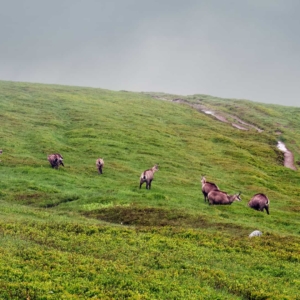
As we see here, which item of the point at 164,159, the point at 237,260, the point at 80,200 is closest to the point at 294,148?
the point at 164,159

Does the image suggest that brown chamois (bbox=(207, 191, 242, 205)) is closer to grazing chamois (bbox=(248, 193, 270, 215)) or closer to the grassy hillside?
the grassy hillside

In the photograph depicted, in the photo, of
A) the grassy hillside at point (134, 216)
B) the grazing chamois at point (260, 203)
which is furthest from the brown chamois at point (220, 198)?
the grazing chamois at point (260, 203)

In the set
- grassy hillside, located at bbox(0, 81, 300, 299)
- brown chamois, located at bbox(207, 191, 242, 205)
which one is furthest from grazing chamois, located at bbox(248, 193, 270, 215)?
brown chamois, located at bbox(207, 191, 242, 205)

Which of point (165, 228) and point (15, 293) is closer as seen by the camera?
point (15, 293)

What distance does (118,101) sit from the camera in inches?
4129

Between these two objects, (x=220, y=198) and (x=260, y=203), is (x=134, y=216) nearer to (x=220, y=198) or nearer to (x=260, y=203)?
(x=220, y=198)

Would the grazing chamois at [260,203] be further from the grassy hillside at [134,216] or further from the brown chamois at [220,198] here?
the brown chamois at [220,198]

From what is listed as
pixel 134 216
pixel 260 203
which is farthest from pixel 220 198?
pixel 134 216

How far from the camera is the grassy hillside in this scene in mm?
14367

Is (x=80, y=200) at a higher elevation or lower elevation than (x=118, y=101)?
lower

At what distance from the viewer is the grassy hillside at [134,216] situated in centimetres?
1437

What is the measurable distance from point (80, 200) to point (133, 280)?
17454 millimetres

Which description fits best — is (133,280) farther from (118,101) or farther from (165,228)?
(118,101)

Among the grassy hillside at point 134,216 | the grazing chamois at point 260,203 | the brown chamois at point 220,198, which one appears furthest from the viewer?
the grazing chamois at point 260,203
